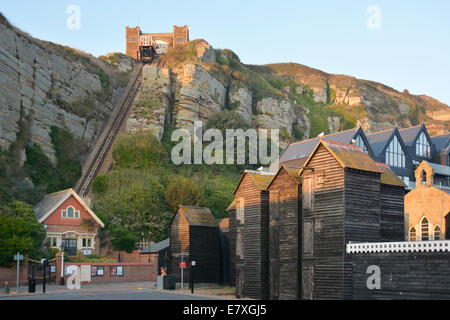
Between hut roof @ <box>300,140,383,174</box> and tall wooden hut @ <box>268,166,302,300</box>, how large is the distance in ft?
12.8

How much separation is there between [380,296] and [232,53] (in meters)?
97.1

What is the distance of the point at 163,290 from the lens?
4550 centimetres

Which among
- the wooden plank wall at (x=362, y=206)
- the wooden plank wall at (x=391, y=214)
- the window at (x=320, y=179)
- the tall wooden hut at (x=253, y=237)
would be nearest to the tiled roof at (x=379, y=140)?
the tall wooden hut at (x=253, y=237)

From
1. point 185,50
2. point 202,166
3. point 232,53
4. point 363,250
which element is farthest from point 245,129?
point 363,250

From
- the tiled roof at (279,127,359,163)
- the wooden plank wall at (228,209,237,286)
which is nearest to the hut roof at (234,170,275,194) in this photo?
the wooden plank wall at (228,209,237,286)

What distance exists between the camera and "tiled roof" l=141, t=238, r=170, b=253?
55181 millimetres

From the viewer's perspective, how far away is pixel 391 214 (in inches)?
1427

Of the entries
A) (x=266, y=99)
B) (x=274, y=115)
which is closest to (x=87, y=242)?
(x=274, y=115)

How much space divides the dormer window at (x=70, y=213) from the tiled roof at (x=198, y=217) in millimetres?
11273

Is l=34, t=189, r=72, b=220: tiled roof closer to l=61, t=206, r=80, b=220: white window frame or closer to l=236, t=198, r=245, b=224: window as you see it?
l=61, t=206, r=80, b=220: white window frame

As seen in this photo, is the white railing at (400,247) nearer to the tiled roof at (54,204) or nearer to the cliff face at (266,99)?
the tiled roof at (54,204)

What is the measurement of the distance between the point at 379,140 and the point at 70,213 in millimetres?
33120

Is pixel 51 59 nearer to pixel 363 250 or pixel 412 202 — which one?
pixel 412 202

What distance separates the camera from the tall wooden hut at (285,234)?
37.2m
